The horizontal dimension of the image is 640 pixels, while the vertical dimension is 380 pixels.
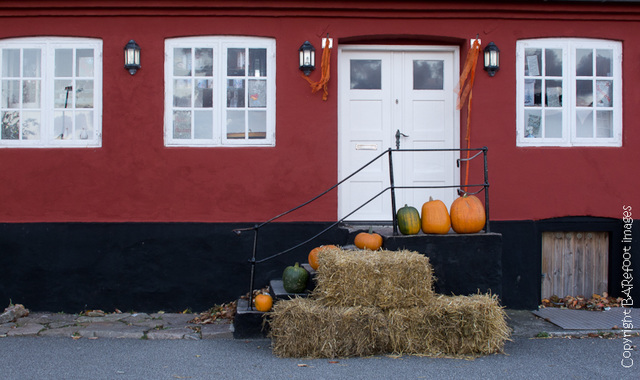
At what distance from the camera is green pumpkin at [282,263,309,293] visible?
6082 mm

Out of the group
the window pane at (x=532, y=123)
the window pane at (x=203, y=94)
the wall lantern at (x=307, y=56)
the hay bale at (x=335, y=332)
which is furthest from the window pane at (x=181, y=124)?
the window pane at (x=532, y=123)

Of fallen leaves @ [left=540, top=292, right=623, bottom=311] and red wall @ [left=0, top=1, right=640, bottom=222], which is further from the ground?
red wall @ [left=0, top=1, right=640, bottom=222]

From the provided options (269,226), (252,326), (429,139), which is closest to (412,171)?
(429,139)

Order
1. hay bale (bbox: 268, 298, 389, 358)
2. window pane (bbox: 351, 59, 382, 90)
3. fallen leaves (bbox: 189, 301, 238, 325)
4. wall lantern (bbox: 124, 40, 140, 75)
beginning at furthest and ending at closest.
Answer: window pane (bbox: 351, 59, 382, 90) → wall lantern (bbox: 124, 40, 140, 75) → fallen leaves (bbox: 189, 301, 238, 325) → hay bale (bbox: 268, 298, 389, 358)

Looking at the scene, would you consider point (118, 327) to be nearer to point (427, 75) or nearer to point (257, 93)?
point (257, 93)

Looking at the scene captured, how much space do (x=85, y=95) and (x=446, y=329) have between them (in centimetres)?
522

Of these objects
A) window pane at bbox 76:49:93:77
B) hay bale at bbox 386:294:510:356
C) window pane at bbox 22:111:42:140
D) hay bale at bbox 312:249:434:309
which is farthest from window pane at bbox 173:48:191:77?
hay bale at bbox 386:294:510:356

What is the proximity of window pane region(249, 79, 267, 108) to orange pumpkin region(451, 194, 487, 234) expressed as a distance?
2819mm

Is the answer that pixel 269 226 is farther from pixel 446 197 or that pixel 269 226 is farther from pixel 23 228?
pixel 23 228

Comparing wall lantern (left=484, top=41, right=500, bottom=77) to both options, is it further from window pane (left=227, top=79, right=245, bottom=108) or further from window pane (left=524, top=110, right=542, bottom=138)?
window pane (left=227, top=79, right=245, bottom=108)

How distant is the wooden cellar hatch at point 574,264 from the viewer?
25.0 feet

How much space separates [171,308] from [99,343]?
4.57 feet

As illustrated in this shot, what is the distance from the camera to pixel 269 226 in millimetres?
7285

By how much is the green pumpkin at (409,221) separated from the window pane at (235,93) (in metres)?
2.65
